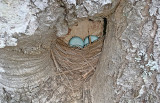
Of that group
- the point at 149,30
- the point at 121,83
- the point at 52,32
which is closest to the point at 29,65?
the point at 52,32

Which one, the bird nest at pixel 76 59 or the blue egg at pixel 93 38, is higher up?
the blue egg at pixel 93 38

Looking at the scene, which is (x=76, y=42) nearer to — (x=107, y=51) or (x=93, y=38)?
(x=93, y=38)

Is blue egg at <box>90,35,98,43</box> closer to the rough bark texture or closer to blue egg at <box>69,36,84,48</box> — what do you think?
blue egg at <box>69,36,84,48</box>

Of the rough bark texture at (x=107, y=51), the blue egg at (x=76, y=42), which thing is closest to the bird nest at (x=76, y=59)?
the blue egg at (x=76, y=42)

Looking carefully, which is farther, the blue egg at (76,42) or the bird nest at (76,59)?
the blue egg at (76,42)

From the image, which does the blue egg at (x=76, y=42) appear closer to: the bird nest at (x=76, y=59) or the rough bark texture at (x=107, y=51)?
the bird nest at (x=76, y=59)
